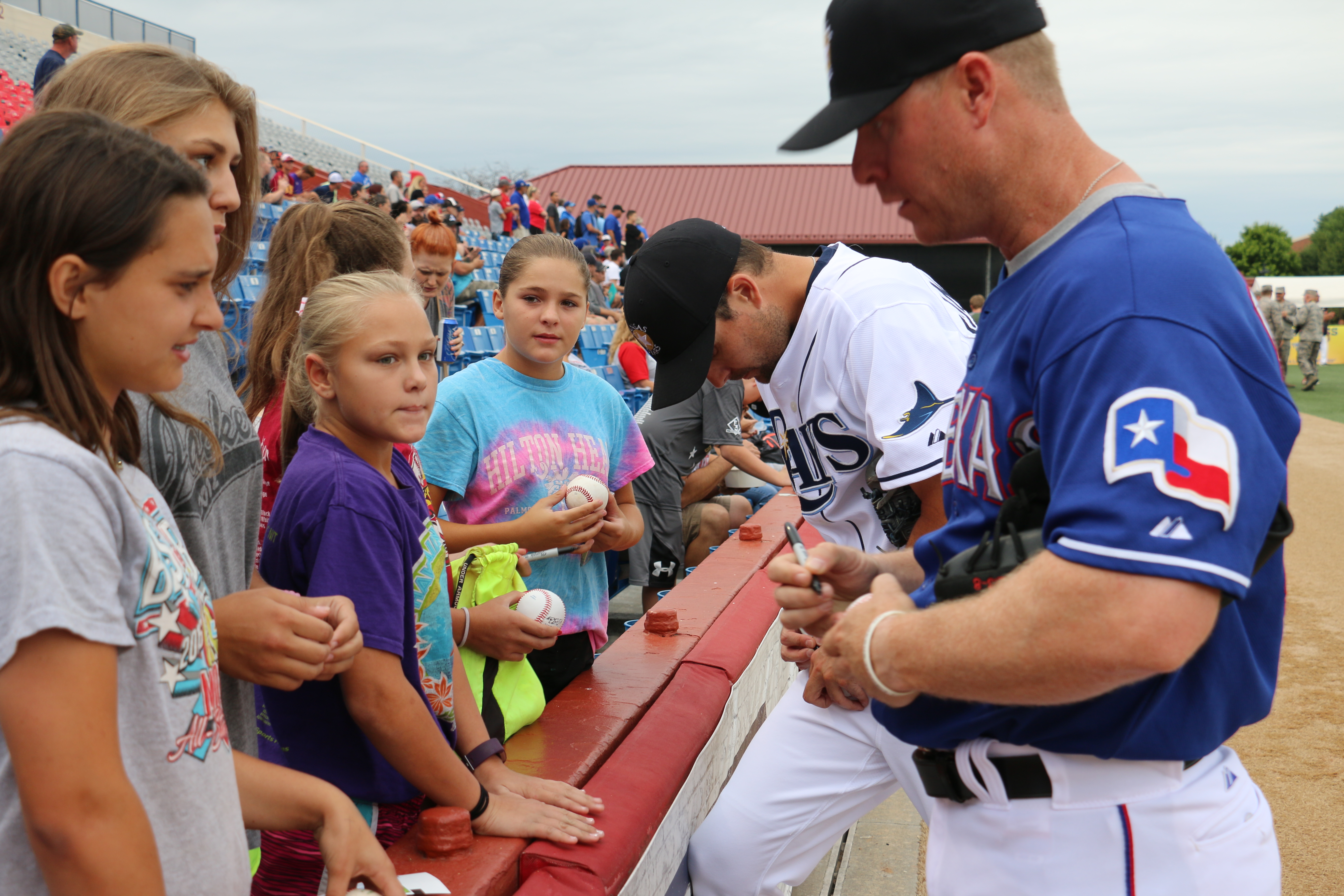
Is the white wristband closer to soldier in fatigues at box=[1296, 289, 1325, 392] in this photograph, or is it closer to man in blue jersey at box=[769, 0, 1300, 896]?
man in blue jersey at box=[769, 0, 1300, 896]

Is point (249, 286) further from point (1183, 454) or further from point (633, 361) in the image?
point (1183, 454)

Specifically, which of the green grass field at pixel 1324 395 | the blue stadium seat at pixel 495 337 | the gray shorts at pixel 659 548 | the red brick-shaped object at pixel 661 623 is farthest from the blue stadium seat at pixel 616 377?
the green grass field at pixel 1324 395

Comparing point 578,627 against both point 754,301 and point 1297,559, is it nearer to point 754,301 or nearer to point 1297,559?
point 754,301

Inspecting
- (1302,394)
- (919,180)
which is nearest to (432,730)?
(919,180)

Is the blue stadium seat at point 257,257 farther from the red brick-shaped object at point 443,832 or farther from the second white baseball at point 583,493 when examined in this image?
the red brick-shaped object at point 443,832

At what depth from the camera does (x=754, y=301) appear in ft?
8.72

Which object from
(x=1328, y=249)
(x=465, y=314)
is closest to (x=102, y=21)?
(x=465, y=314)

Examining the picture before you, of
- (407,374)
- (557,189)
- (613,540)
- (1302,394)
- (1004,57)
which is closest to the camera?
(1004,57)

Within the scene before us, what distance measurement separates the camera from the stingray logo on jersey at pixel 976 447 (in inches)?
61.7

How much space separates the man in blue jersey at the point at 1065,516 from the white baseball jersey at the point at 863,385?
0.42 m

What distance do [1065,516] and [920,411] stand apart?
1.00 metres

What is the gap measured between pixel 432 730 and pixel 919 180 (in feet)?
4.33

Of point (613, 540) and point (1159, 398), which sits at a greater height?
point (1159, 398)

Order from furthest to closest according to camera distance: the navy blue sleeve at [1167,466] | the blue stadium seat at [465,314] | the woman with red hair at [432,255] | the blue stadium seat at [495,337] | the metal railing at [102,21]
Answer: the metal railing at [102,21], the blue stadium seat at [465,314], the blue stadium seat at [495,337], the woman with red hair at [432,255], the navy blue sleeve at [1167,466]
